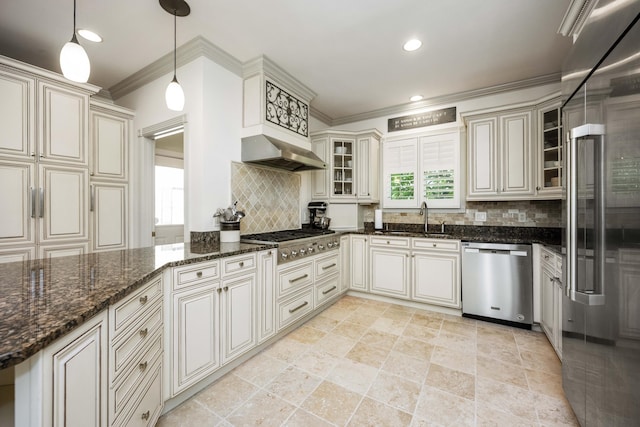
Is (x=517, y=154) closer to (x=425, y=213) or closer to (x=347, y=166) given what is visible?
(x=425, y=213)

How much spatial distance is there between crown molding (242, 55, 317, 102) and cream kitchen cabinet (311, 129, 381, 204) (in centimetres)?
82

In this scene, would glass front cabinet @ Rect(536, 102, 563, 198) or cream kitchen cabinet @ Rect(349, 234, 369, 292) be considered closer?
glass front cabinet @ Rect(536, 102, 563, 198)

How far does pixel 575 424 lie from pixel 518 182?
2.23 m

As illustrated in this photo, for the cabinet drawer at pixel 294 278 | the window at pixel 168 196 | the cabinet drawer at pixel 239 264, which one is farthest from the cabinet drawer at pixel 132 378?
the window at pixel 168 196

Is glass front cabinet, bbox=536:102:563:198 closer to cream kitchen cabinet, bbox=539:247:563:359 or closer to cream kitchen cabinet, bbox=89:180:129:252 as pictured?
cream kitchen cabinet, bbox=539:247:563:359

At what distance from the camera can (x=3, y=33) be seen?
85.7 inches

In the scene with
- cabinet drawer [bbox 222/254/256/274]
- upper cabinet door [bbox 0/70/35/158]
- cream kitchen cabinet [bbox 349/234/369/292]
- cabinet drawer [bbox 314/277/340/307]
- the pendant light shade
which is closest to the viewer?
the pendant light shade

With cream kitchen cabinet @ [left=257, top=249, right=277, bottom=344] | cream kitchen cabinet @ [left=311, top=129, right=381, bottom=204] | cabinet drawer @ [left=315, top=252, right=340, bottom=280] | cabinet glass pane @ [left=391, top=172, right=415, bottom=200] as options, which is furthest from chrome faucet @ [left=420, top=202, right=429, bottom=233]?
cream kitchen cabinet @ [left=257, top=249, right=277, bottom=344]

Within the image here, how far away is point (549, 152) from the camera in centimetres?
274

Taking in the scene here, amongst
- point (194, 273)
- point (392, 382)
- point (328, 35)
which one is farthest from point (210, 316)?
point (328, 35)

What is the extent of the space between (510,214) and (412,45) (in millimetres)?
2286

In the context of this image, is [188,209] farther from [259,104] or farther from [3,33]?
[3,33]

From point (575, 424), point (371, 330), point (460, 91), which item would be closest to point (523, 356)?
point (575, 424)

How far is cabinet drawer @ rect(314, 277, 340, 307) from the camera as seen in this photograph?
2.93 m
